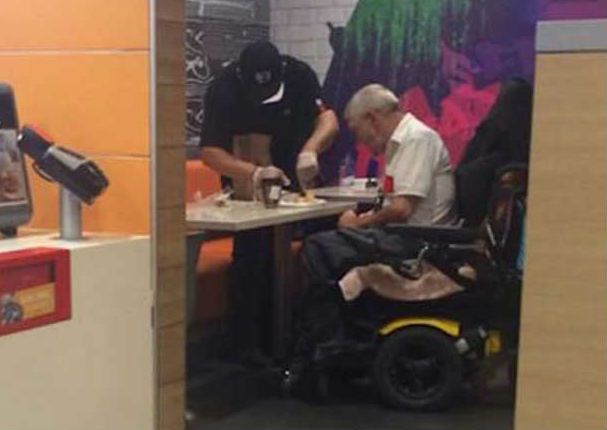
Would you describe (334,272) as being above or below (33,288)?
below

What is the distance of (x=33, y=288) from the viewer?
2422 millimetres

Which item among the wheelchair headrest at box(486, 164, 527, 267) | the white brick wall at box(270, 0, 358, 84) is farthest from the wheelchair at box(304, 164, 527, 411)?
the white brick wall at box(270, 0, 358, 84)

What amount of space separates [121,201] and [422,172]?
1.73m

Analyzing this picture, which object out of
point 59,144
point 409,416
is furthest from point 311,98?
point 59,144

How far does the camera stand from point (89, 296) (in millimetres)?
2604

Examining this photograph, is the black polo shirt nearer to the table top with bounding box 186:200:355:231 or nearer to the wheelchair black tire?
the table top with bounding box 186:200:355:231

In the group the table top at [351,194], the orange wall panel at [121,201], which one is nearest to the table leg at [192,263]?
the table top at [351,194]

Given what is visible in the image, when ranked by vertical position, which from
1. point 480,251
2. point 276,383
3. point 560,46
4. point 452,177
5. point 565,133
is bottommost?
point 276,383

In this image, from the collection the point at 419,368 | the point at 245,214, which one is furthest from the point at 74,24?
the point at 419,368

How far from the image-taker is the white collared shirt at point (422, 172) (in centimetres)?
420

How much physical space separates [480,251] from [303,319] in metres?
0.83

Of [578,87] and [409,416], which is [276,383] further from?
[578,87]

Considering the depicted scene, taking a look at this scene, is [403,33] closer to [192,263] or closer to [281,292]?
[281,292]

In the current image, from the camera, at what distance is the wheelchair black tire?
3961 millimetres
